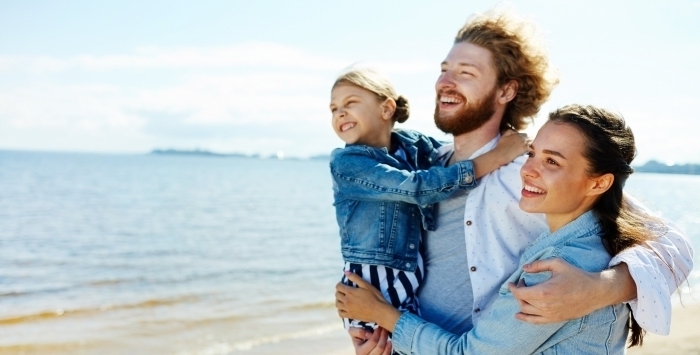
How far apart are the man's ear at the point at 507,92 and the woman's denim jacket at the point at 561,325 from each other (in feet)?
3.27

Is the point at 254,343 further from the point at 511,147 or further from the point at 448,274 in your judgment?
the point at 511,147

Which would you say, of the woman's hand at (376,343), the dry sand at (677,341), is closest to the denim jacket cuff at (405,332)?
the woman's hand at (376,343)

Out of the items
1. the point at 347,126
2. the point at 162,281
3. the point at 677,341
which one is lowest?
the point at 162,281

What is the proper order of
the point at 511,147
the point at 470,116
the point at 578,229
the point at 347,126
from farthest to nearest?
1. the point at 347,126
2. the point at 470,116
3. the point at 511,147
4. the point at 578,229

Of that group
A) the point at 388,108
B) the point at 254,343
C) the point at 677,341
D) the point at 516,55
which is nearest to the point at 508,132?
the point at 516,55

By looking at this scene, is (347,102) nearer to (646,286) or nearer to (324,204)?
(646,286)

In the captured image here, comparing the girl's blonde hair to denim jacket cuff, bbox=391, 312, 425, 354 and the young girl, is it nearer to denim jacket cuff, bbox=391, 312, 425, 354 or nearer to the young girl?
the young girl

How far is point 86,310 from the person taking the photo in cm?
931

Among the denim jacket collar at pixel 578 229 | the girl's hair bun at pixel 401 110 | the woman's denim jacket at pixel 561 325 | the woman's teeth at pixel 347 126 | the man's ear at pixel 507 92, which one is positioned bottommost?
the woman's denim jacket at pixel 561 325

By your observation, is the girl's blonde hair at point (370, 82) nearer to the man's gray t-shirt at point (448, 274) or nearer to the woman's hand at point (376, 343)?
the man's gray t-shirt at point (448, 274)

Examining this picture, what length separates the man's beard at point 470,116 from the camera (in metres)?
3.26

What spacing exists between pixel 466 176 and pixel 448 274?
1.57ft

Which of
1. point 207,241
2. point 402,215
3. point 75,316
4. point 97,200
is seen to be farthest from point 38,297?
point 97,200

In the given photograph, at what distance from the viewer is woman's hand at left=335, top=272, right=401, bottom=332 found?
2.92m
